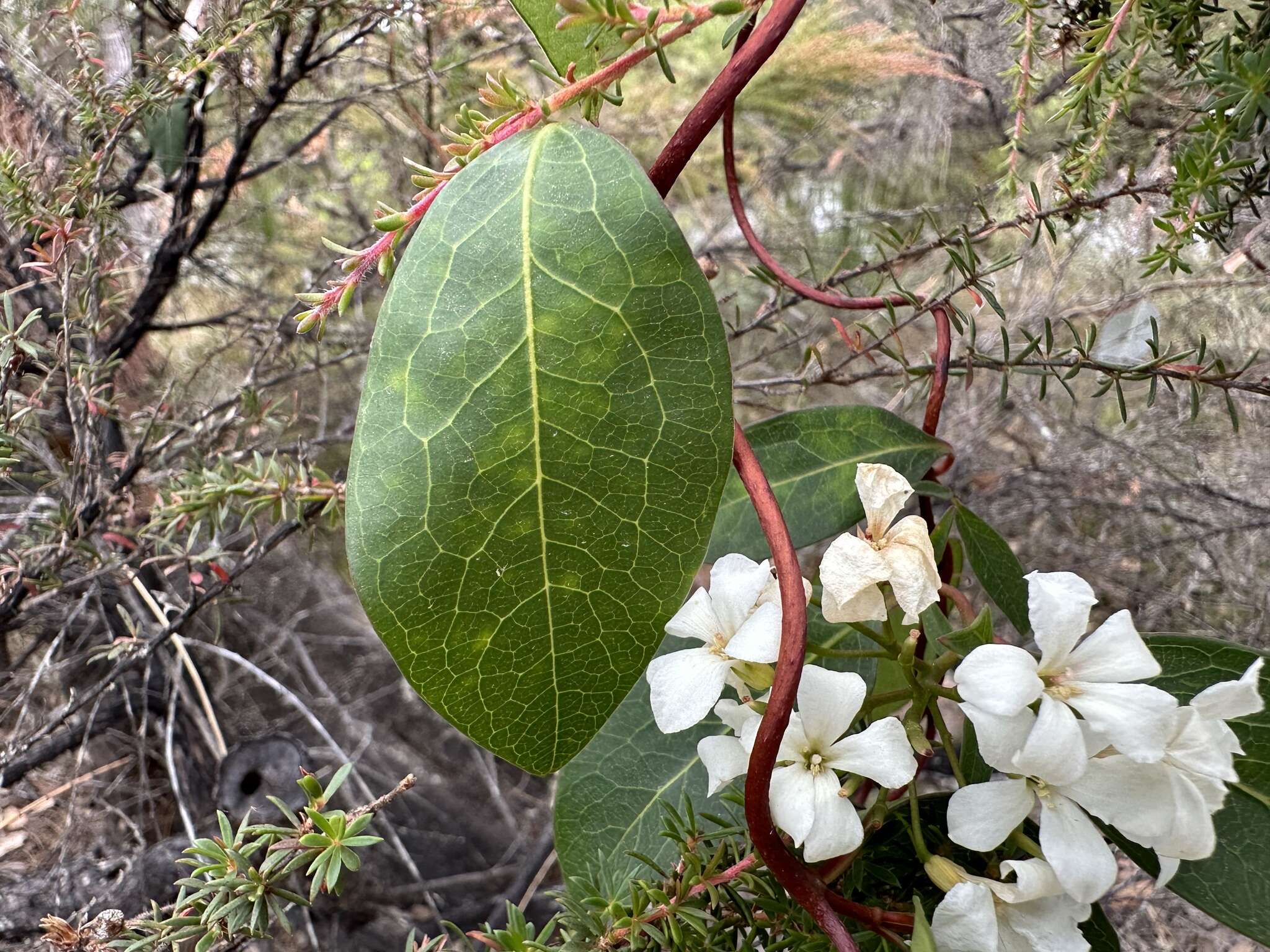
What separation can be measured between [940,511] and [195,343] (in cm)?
132

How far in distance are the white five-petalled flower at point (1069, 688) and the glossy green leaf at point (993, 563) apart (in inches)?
7.2

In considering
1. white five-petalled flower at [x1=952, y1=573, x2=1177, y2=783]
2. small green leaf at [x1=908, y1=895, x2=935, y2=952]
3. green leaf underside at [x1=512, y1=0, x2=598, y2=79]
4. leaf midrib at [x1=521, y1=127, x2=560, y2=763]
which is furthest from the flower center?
green leaf underside at [x1=512, y1=0, x2=598, y2=79]

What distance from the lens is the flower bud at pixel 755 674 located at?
1.34 ft

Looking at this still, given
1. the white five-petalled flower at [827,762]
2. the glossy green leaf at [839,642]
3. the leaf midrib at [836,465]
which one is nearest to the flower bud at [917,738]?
the white five-petalled flower at [827,762]

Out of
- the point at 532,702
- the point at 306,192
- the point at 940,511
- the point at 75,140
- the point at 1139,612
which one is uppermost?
the point at 75,140

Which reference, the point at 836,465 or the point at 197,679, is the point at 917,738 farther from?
the point at 197,679

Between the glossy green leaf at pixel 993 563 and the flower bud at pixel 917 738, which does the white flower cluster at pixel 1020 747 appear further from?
the glossy green leaf at pixel 993 563

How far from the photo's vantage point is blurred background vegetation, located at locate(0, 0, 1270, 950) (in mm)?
738

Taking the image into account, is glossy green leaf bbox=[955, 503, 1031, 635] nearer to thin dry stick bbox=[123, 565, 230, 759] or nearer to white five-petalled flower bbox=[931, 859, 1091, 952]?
white five-petalled flower bbox=[931, 859, 1091, 952]

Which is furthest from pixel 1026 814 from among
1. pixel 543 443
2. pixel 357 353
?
pixel 357 353

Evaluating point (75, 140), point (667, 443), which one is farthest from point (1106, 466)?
point (75, 140)

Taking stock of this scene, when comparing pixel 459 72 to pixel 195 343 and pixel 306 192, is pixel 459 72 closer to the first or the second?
pixel 306 192

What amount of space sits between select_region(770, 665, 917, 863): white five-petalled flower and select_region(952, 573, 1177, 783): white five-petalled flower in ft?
0.16

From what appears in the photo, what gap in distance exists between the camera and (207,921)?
381mm
